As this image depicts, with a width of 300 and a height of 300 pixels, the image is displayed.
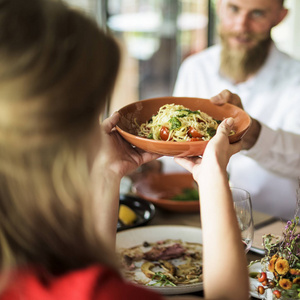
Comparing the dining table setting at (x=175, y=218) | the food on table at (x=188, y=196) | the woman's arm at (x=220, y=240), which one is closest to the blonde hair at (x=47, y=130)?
the woman's arm at (x=220, y=240)

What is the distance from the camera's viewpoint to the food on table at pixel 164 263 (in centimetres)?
127

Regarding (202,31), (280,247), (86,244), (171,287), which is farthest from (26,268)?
(202,31)

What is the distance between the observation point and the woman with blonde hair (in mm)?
732

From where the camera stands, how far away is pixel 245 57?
268cm

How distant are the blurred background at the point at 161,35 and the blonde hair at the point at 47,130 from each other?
469 centimetres

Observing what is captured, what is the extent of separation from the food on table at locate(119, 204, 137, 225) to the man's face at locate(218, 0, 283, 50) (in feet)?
4.70

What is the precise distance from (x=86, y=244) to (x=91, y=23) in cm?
42

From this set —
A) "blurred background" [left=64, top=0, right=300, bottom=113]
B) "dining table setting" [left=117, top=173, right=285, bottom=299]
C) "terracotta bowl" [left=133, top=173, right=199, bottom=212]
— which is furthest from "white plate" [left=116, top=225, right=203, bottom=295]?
"blurred background" [left=64, top=0, right=300, bottom=113]

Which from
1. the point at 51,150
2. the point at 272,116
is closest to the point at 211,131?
the point at 51,150

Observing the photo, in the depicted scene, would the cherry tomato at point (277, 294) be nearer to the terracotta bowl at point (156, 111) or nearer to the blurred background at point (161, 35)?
the terracotta bowl at point (156, 111)

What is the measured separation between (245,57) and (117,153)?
151 cm

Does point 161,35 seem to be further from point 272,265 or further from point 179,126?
point 272,265

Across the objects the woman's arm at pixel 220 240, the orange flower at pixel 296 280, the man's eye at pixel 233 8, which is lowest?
the orange flower at pixel 296 280

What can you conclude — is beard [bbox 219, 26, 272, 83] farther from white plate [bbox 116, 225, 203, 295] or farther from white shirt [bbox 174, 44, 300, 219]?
white plate [bbox 116, 225, 203, 295]
